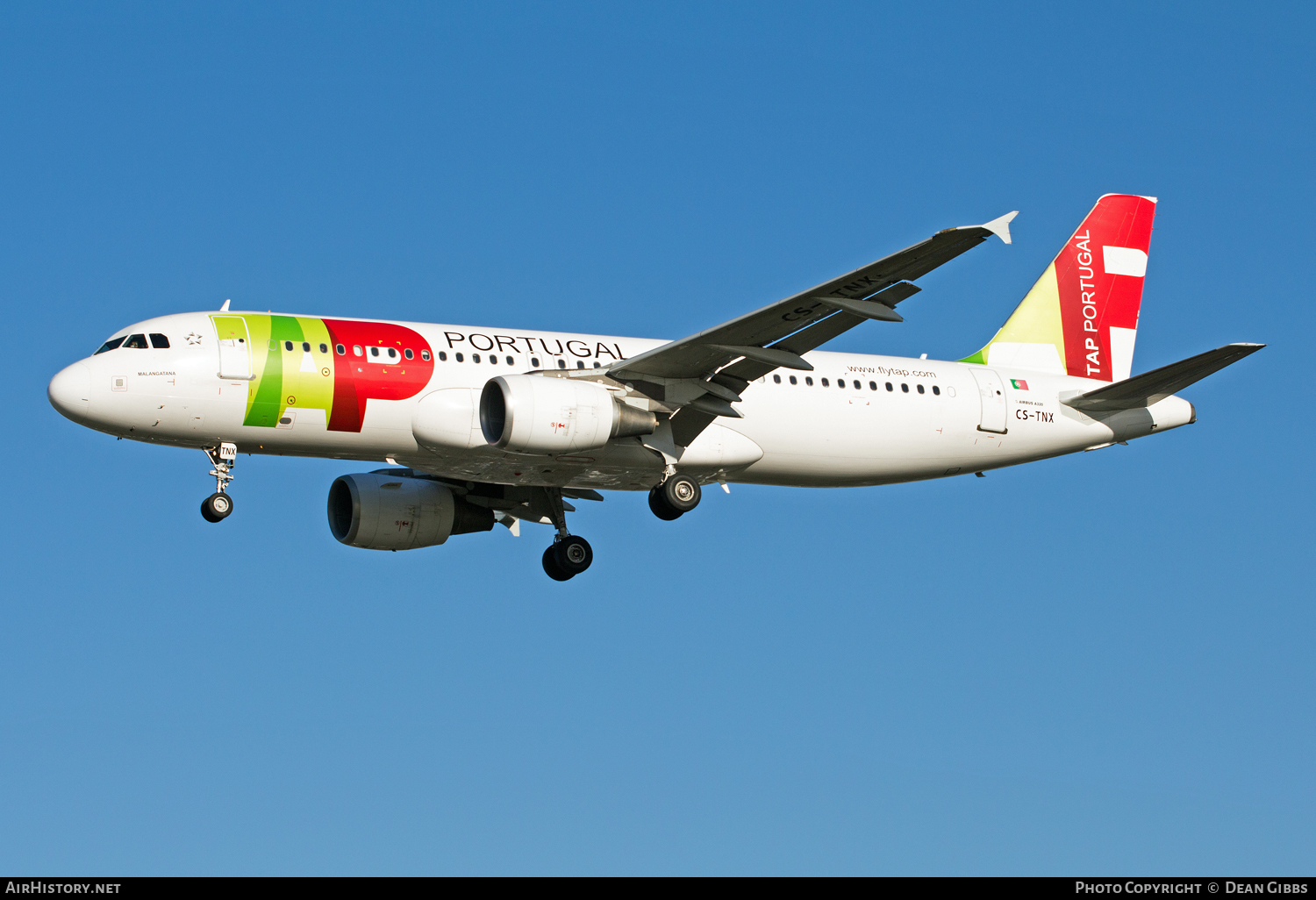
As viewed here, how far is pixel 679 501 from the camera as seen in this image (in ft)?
113

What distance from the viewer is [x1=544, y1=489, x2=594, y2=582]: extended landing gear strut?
3747cm

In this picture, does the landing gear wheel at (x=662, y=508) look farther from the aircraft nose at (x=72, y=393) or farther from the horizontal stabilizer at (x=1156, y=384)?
the aircraft nose at (x=72, y=393)

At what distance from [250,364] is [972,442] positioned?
16125mm

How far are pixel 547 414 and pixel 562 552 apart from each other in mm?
6362

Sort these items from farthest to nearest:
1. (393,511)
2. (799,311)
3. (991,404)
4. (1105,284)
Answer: (1105,284)
(991,404)
(393,511)
(799,311)

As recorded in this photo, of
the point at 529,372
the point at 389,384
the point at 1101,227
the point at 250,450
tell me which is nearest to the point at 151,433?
the point at 250,450

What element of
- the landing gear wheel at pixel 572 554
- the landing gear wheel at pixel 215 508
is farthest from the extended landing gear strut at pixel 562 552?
the landing gear wheel at pixel 215 508

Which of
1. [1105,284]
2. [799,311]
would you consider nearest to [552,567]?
[799,311]

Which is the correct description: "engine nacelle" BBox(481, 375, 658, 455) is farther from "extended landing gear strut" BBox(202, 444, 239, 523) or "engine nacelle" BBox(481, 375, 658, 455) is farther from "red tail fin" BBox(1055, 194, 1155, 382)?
"red tail fin" BBox(1055, 194, 1155, 382)

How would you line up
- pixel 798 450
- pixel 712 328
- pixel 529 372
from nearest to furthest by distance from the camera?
pixel 712 328
pixel 529 372
pixel 798 450

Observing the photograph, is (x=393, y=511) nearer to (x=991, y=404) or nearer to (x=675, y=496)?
(x=675, y=496)

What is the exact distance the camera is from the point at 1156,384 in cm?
3703
